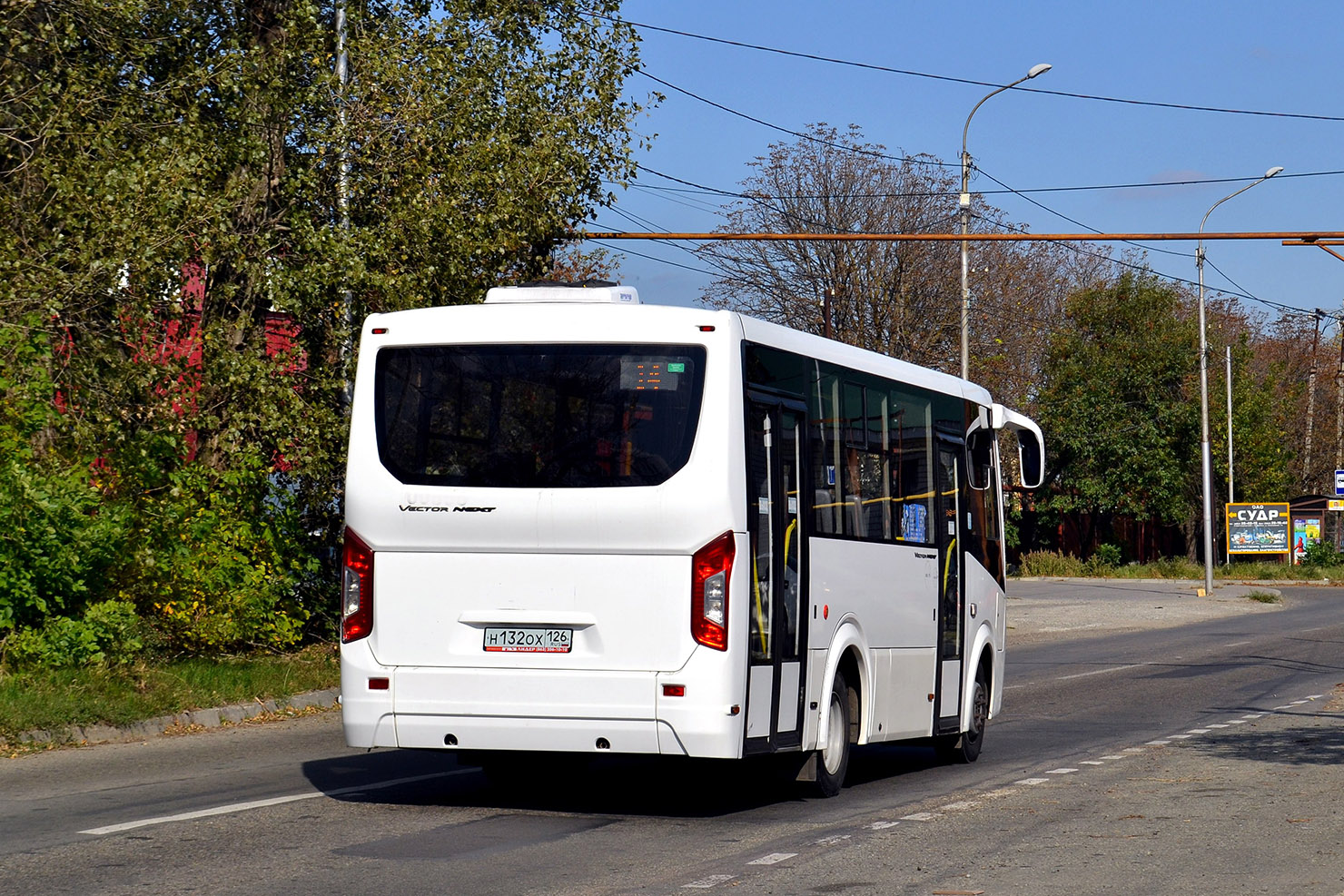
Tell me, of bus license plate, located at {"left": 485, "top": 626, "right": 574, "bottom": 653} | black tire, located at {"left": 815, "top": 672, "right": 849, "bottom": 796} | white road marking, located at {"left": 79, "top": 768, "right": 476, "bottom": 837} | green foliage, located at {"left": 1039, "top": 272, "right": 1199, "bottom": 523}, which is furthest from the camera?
green foliage, located at {"left": 1039, "top": 272, "right": 1199, "bottom": 523}

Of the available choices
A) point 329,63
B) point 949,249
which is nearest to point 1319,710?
point 329,63

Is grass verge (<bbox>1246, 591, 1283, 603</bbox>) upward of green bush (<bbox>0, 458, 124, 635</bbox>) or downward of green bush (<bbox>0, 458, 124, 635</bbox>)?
downward

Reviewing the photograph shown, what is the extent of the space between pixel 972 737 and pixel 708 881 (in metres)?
6.36

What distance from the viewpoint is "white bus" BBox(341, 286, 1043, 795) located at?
9055 millimetres

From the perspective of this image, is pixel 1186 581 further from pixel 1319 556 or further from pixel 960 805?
pixel 960 805

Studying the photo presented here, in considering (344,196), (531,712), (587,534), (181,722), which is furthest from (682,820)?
(344,196)

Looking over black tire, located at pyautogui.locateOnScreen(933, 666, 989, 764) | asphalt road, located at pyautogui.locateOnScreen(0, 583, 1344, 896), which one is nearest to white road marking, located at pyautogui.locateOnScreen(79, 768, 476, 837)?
asphalt road, located at pyautogui.locateOnScreen(0, 583, 1344, 896)

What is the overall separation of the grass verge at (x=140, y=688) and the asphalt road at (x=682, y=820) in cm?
43

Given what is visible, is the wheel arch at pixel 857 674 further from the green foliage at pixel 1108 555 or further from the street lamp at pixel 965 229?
the green foliage at pixel 1108 555

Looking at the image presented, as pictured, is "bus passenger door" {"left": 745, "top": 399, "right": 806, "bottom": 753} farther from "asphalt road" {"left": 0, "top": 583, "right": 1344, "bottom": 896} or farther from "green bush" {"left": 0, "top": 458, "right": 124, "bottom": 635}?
"green bush" {"left": 0, "top": 458, "right": 124, "bottom": 635}

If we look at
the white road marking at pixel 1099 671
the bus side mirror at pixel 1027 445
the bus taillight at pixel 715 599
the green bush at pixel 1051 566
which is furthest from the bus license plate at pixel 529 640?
the green bush at pixel 1051 566

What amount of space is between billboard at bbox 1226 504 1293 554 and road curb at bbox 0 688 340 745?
52.4 meters

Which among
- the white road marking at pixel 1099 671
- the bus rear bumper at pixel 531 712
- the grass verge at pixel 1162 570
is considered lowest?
the white road marking at pixel 1099 671

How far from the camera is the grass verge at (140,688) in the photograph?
42.3ft
